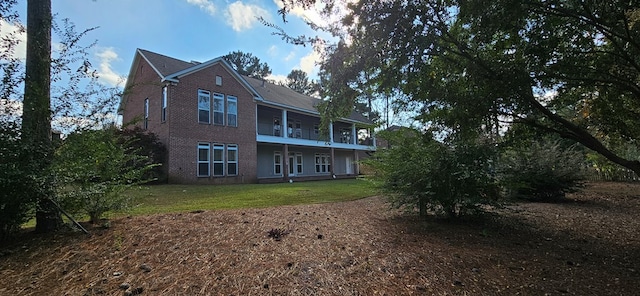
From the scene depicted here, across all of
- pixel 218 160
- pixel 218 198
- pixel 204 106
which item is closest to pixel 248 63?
pixel 204 106

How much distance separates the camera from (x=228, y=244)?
373cm

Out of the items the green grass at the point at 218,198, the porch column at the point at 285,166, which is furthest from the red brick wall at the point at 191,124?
the green grass at the point at 218,198

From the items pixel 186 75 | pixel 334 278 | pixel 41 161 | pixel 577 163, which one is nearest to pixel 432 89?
pixel 334 278

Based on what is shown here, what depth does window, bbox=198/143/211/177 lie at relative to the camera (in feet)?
53.6

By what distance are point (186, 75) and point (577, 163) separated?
16783 millimetres

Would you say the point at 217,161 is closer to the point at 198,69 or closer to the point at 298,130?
the point at 198,69

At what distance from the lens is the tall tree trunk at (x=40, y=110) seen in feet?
11.8

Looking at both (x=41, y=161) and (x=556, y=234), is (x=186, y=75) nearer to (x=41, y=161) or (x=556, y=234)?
(x=41, y=161)

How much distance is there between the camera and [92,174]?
13.4 feet

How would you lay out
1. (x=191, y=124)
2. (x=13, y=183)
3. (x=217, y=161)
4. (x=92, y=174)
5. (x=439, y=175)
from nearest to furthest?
(x=13, y=183) < (x=92, y=174) < (x=439, y=175) < (x=191, y=124) < (x=217, y=161)

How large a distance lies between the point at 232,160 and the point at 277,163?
17.0 feet

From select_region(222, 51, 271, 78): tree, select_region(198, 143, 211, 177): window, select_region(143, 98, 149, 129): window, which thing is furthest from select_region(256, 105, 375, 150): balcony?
select_region(222, 51, 271, 78): tree

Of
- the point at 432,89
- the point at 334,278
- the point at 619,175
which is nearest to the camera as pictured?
the point at 334,278

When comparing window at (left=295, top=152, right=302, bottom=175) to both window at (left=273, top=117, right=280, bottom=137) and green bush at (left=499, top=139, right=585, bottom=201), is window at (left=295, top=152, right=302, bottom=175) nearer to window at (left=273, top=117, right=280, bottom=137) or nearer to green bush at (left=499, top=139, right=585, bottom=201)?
window at (left=273, top=117, right=280, bottom=137)
